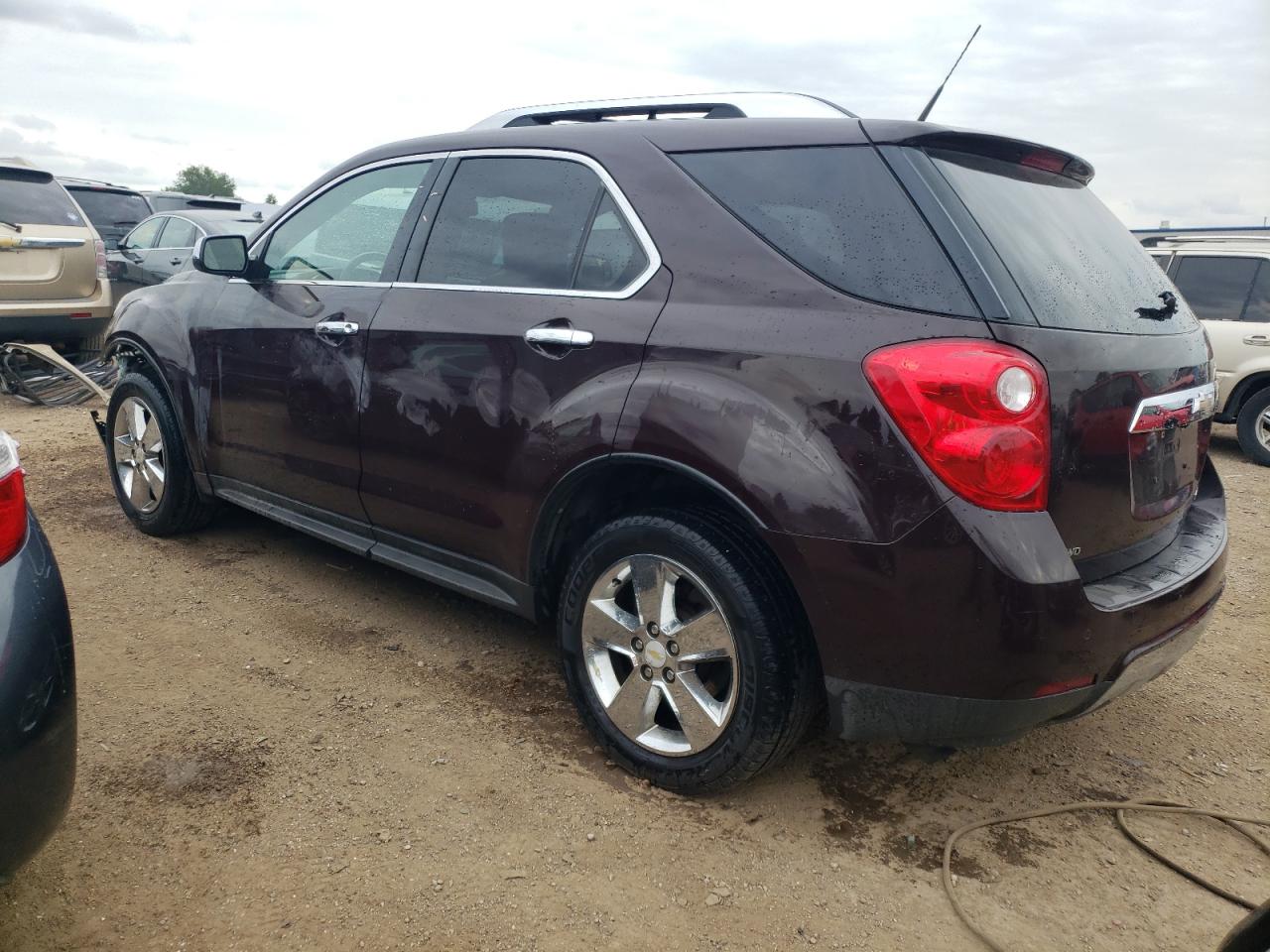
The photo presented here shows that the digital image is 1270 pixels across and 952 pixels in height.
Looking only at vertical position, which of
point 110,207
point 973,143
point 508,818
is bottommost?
point 508,818

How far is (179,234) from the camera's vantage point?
1081cm

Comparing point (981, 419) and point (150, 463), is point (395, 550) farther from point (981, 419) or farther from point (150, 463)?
point (981, 419)

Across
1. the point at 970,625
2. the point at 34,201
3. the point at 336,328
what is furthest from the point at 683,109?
the point at 34,201

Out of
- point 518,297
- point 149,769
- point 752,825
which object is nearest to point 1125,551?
point 752,825

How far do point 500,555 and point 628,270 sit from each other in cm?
94

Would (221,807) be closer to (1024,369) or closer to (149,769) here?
(149,769)

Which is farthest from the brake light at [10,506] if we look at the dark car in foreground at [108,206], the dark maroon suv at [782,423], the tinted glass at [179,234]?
the dark car in foreground at [108,206]

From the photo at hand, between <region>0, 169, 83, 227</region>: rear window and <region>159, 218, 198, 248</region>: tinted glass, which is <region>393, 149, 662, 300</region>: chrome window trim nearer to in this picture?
<region>0, 169, 83, 227</region>: rear window

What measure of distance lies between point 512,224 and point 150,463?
2401 millimetres

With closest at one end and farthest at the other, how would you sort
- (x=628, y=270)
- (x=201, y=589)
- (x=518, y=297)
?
(x=628, y=270) → (x=518, y=297) → (x=201, y=589)

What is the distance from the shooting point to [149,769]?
8.90 feet

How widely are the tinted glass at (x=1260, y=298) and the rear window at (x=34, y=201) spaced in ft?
32.7

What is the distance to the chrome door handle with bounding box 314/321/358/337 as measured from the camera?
→ 3363 mm

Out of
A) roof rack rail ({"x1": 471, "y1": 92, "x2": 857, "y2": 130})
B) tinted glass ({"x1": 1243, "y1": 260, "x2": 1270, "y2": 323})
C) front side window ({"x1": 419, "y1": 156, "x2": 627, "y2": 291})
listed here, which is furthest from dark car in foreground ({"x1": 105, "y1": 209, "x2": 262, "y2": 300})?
tinted glass ({"x1": 1243, "y1": 260, "x2": 1270, "y2": 323})
